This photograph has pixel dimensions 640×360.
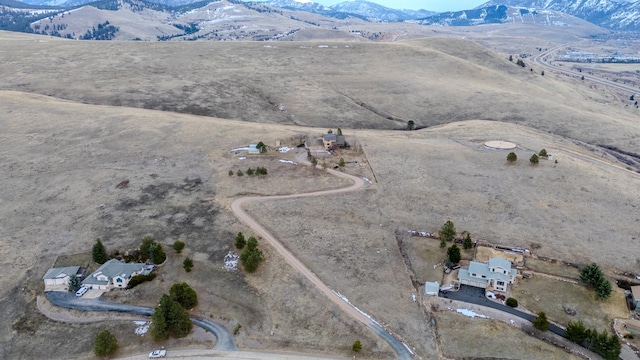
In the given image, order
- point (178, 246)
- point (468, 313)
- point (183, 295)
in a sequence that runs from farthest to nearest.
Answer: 1. point (178, 246)
2. point (183, 295)
3. point (468, 313)

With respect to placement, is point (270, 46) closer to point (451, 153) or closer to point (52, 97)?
point (52, 97)

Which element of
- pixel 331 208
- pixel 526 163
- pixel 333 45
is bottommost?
pixel 331 208

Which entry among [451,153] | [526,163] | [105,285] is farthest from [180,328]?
[526,163]

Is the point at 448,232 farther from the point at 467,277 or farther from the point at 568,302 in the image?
the point at 568,302

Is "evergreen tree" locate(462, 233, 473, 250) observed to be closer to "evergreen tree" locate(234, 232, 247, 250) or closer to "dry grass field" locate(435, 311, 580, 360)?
"dry grass field" locate(435, 311, 580, 360)

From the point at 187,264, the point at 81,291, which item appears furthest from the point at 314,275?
the point at 81,291

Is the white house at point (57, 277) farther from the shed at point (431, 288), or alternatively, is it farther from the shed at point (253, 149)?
the shed at point (431, 288)

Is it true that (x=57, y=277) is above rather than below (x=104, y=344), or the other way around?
above

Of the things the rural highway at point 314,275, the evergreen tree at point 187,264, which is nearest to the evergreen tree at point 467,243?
the rural highway at point 314,275
